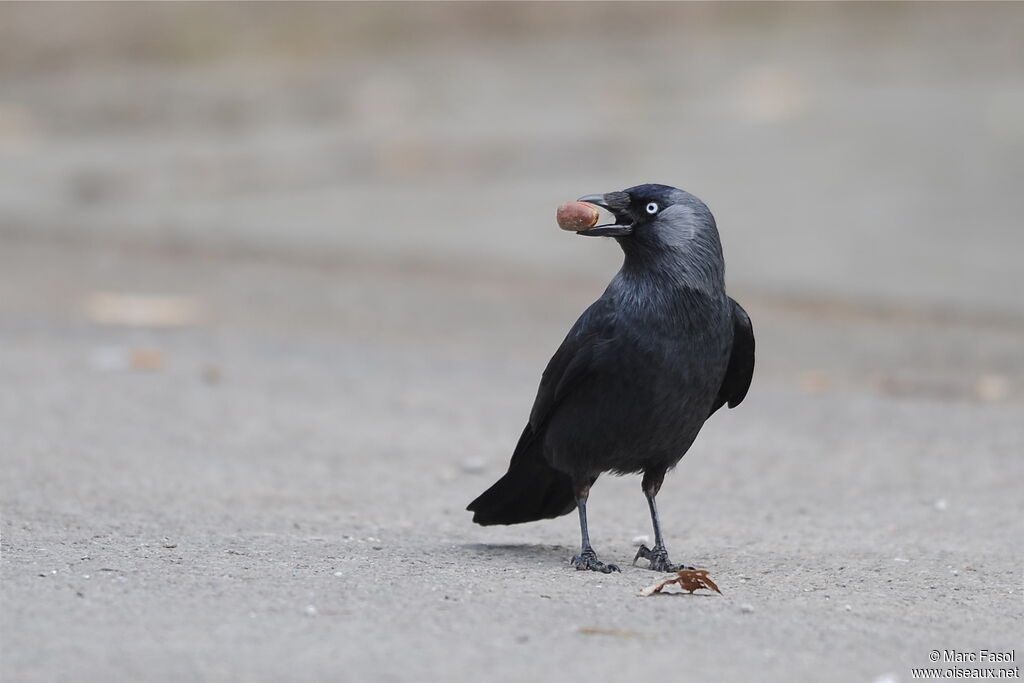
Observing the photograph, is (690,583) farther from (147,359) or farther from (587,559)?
(147,359)

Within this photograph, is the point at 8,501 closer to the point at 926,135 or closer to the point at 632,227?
the point at 632,227

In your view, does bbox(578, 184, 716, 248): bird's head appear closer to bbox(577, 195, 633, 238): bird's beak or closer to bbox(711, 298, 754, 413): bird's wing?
bbox(577, 195, 633, 238): bird's beak

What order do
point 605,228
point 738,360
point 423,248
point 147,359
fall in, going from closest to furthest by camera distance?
point 605,228 → point 738,360 → point 147,359 → point 423,248

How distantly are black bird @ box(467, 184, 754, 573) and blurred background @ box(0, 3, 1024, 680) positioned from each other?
1.07 m

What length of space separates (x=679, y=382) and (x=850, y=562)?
111 cm

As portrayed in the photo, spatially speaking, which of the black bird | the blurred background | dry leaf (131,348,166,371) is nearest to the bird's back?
the black bird

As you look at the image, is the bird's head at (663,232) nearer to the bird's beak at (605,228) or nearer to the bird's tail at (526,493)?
the bird's beak at (605,228)

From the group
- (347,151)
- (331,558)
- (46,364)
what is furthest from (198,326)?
(347,151)

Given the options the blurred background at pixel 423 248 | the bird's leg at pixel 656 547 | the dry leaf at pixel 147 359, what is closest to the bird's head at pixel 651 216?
the bird's leg at pixel 656 547

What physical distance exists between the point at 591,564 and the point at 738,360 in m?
0.99

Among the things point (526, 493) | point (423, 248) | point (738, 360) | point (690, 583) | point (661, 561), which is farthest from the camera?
point (423, 248)

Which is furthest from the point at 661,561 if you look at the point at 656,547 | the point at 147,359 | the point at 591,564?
the point at 147,359

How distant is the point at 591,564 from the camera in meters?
5.06

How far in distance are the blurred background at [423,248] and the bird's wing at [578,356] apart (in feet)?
3.39
